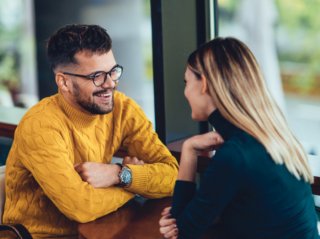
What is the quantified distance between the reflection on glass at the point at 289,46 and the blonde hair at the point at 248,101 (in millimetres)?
1046

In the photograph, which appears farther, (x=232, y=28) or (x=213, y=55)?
(x=232, y=28)

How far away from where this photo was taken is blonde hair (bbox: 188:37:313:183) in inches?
53.2

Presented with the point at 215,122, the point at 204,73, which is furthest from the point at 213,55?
the point at 215,122

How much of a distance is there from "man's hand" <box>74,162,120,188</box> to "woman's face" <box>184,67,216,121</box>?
0.47 meters

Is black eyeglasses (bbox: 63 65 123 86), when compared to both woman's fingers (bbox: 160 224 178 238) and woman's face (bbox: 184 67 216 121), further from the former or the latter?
woman's fingers (bbox: 160 224 178 238)

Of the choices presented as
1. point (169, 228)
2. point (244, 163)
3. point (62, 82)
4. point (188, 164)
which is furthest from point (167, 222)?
point (62, 82)

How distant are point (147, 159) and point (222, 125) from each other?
68 cm

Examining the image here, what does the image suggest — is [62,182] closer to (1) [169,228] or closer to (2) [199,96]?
(1) [169,228]

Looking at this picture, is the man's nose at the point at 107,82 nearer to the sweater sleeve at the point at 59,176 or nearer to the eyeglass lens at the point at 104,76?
the eyeglass lens at the point at 104,76

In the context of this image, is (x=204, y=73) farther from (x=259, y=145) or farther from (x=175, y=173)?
(x=175, y=173)

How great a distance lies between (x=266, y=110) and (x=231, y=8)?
134 centimetres

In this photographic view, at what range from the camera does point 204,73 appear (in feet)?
4.65

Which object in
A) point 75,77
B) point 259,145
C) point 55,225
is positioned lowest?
point 55,225

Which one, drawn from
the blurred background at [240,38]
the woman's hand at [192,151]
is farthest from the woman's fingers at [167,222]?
the blurred background at [240,38]
